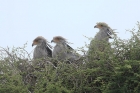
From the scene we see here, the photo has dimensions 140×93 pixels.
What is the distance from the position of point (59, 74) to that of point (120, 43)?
138 centimetres

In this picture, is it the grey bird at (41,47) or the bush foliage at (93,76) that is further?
the grey bird at (41,47)

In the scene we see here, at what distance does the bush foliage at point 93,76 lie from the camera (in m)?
6.66

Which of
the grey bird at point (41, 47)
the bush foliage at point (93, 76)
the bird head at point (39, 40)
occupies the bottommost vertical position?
the bush foliage at point (93, 76)

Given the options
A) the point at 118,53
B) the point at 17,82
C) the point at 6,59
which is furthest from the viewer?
the point at 6,59

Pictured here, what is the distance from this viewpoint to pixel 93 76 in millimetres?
7281

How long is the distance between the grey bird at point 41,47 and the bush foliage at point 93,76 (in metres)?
2.90

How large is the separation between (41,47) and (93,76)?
12.9ft

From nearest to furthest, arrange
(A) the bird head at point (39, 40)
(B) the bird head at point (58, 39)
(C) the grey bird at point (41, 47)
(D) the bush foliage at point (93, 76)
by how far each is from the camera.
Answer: (D) the bush foliage at point (93, 76)
(B) the bird head at point (58, 39)
(C) the grey bird at point (41, 47)
(A) the bird head at point (39, 40)

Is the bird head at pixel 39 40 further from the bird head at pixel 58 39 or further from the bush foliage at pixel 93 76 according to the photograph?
the bush foliage at pixel 93 76

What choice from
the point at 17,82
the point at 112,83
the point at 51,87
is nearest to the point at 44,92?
the point at 51,87

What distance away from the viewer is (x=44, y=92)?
23.0ft

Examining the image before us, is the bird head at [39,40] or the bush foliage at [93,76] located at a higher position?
the bird head at [39,40]

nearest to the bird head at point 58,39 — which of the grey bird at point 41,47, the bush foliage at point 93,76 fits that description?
the grey bird at point 41,47

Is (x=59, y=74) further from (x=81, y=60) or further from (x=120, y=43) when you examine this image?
(x=120, y=43)
